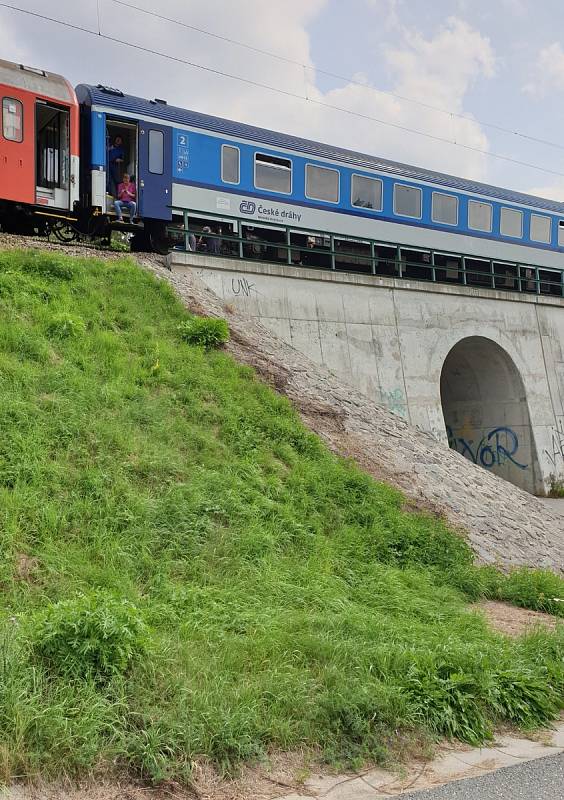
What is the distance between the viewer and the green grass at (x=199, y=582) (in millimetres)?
4652

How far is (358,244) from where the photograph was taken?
2159cm

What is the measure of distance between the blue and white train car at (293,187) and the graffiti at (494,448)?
5726 millimetres

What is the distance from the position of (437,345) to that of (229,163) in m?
7.12

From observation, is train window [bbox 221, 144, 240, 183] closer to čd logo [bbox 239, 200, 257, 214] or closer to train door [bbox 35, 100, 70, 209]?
čd logo [bbox 239, 200, 257, 214]

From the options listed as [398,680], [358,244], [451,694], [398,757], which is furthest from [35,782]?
[358,244]

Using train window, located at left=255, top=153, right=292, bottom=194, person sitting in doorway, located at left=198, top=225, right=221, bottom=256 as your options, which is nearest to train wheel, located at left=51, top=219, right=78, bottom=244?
person sitting in doorway, located at left=198, top=225, right=221, bottom=256

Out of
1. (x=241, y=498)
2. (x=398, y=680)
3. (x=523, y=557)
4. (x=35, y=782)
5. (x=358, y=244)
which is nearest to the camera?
(x=35, y=782)

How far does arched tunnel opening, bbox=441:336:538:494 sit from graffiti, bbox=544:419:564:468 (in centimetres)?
63

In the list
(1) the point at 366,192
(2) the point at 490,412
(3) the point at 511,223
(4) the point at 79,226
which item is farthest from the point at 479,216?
(4) the point at 79,226

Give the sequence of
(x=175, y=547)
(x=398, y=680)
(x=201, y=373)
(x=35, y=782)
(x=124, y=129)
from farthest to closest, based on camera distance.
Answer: (x=124, y=129)
(x=201, y=373)
(x=175, y=547)
(x=398, y=680)
(x=35, y=782)

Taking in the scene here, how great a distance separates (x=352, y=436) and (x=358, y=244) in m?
10.6

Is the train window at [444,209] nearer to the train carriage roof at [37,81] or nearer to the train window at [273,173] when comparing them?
the train window at [273,173]

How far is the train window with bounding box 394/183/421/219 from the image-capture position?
70.3ft

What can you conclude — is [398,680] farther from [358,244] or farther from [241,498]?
[358,244]
